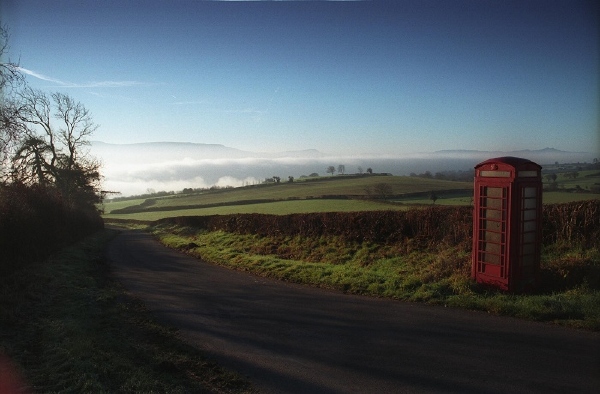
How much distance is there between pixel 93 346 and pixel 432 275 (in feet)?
25.5

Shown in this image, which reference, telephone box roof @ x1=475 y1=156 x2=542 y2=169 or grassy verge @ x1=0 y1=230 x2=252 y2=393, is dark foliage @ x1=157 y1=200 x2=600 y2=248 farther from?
grassy verge @ x1=0 y1=230 x2=252 y2=393

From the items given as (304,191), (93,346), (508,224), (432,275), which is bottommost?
(93,346)

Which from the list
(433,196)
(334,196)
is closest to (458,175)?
(433,196)

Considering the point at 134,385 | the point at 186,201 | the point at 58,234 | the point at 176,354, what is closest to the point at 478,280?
the point at 176,354

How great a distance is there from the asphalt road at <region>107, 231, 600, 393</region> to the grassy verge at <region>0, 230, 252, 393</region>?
46 centimetres

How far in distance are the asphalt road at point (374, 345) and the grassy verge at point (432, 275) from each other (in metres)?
0.54

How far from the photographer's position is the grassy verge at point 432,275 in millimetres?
7609

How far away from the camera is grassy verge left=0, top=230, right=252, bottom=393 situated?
5.11m

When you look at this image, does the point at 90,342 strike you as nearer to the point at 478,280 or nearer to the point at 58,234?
the point at 478,280

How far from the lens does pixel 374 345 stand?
249 inches

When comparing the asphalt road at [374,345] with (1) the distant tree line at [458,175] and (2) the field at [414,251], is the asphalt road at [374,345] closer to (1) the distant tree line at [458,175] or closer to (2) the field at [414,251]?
(2) the field at [414,251]

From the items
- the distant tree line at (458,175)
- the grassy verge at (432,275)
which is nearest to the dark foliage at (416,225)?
the grassy verge at (432,275)

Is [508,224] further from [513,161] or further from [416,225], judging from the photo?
[416,225]

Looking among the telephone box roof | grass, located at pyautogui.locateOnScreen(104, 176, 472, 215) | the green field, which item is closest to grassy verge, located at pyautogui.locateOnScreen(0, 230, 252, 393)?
the telephone box roof
